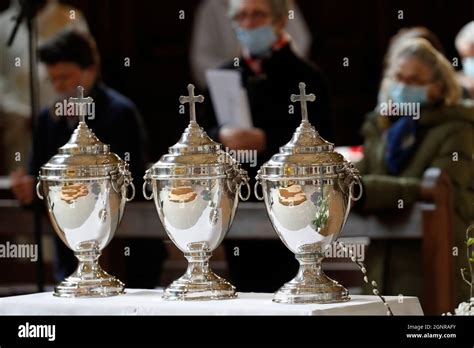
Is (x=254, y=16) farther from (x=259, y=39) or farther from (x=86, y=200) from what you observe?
(x=86, y=200)

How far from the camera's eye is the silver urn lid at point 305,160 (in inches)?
114

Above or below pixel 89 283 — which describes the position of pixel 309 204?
above

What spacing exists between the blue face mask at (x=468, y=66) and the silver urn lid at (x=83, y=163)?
229cm

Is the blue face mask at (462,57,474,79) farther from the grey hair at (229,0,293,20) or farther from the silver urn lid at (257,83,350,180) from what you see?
the silver urn lid at (257,83,350,180)

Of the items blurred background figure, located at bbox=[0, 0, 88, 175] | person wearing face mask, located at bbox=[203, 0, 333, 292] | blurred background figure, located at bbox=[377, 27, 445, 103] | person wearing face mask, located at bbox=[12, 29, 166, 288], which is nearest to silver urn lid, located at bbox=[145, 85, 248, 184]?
person wearing face mask, located at bbox=[203, 0, 333, 292]

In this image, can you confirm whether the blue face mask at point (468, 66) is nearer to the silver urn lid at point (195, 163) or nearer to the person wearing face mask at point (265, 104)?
the person wearing face mask at point (265, 104)

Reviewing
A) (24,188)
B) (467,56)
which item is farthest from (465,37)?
(24,188)

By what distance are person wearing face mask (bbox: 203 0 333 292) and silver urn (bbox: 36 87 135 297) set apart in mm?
1576

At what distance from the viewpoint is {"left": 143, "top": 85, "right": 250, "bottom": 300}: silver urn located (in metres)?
2.97

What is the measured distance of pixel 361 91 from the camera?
5527 millimetres

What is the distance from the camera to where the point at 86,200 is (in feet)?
9.98

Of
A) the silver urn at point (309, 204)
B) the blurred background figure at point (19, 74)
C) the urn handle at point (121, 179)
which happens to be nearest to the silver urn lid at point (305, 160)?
the silver urn at point (309, 204)

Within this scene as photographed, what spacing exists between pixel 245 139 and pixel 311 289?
1863 millimetres
